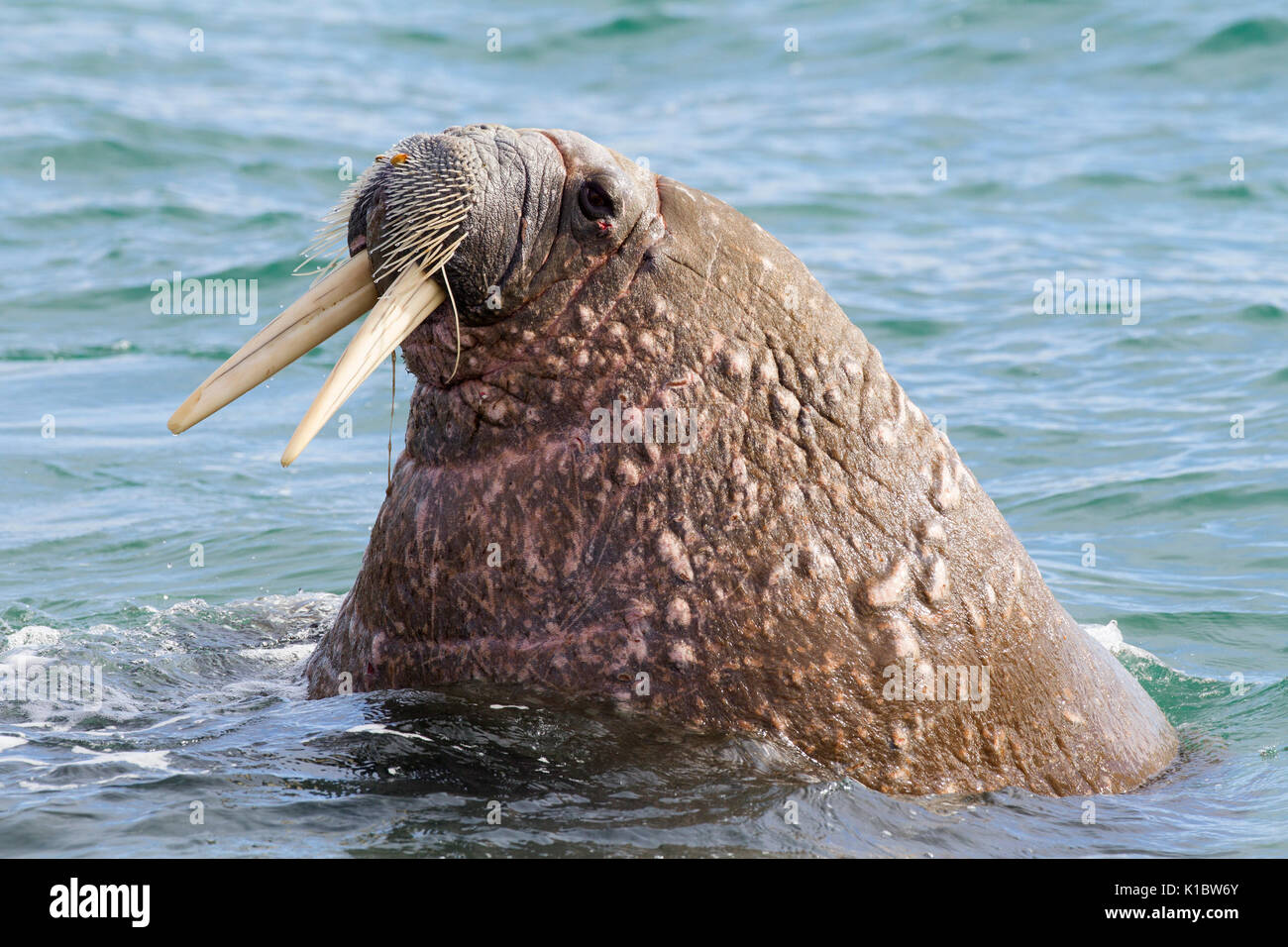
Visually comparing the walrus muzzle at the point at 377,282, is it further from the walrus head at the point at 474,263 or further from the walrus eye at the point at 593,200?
the walrus eye at the point at 593,200

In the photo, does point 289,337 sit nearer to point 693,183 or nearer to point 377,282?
point 377,282

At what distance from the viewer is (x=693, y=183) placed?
18.4 meters

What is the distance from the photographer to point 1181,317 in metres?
14.6

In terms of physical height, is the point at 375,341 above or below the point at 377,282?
below

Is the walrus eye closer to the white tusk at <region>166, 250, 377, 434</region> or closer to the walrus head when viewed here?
the walrus head

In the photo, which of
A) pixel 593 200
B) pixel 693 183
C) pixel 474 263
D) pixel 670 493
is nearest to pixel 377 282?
pixel 474 263

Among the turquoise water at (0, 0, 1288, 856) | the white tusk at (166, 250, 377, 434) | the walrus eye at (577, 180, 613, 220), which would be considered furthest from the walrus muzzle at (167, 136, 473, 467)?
the turquoise water at (0, 0, 1288, 856)

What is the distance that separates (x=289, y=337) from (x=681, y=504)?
1.34 meters

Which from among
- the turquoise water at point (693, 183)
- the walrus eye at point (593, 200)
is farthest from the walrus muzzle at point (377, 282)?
the turquoise water at point (693, 183)

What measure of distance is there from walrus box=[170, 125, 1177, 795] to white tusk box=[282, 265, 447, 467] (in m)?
0.05

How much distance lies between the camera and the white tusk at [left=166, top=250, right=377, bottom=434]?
4.63 m

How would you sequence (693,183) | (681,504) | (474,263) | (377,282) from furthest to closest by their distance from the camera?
(693,183) → (681,504) → (474,263) → (377,282)
